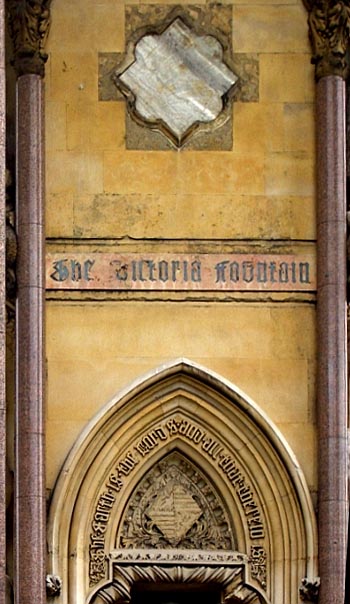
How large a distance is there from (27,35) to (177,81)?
4.25 feet

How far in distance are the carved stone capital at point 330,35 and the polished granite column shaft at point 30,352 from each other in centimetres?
228

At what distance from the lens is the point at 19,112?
2200cm

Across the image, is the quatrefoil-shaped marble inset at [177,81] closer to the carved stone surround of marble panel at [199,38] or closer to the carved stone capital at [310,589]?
the carved stone surround of marble panel at [199,38]

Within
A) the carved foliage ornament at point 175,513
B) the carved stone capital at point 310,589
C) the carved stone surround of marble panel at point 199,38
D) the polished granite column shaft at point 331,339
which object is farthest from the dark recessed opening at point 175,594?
the carved stone surround of marble panel at point 199,38

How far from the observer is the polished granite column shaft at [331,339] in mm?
21562

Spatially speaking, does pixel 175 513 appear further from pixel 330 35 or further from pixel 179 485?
pixel 330 35

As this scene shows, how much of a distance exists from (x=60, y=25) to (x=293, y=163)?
7.20 ft

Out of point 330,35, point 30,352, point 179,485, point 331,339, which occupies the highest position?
point 330,35

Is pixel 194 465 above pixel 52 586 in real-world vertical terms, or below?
above

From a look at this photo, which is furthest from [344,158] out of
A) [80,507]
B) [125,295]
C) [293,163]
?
[80,507]

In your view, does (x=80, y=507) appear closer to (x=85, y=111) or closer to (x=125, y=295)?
(x=125, y=295)

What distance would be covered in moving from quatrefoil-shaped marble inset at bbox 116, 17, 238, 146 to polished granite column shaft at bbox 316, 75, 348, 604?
859 millimetres

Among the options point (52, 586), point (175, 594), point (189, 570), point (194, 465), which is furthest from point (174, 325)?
point (52, 586)

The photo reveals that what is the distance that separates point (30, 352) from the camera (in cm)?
2161
